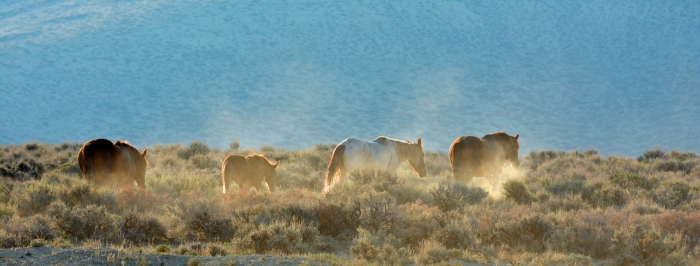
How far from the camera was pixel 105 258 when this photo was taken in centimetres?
823

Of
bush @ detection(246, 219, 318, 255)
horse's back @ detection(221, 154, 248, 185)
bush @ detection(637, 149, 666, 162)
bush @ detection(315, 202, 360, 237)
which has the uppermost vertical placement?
bush @ detection(637, 149, 666, 162)

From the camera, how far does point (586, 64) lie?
5466 centimetres

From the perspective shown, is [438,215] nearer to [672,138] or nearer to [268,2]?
[672,138]

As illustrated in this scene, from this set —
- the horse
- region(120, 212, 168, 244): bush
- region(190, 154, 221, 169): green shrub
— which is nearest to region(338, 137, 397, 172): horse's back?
the horse

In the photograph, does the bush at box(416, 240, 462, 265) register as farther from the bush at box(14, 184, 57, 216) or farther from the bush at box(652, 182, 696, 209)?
the bush at box(652, 182, 696, 209)

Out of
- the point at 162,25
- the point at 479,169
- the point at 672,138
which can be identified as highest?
the point at 162,25

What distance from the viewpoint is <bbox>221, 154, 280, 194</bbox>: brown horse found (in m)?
15.0

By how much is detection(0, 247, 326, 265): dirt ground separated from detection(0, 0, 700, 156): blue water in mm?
36801

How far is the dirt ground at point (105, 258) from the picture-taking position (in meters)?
8.06

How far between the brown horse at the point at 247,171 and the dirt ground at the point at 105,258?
6.19 m

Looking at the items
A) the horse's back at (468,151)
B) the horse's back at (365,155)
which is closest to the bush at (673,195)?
the horse's back at (468,151)

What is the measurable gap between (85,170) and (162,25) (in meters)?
46.0

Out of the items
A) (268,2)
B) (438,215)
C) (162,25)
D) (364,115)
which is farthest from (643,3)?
(438,215)

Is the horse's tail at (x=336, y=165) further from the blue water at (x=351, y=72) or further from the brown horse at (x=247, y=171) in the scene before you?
the blue water at (x=351, y=72)
